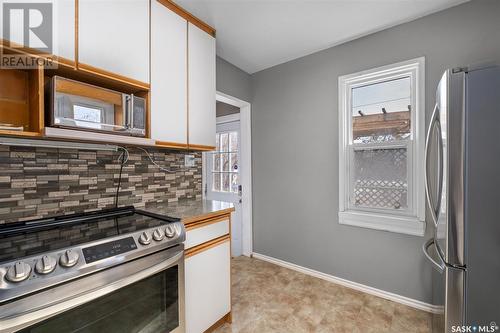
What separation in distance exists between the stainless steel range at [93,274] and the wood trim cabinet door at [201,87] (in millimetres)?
851

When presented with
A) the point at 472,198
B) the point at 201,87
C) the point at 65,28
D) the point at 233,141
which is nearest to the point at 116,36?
the point at 65,28

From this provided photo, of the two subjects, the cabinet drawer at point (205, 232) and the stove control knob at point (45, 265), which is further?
the cabinet drawer at point (205, 232)

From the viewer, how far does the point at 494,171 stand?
1.11 meters

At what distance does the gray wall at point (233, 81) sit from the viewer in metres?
2.67

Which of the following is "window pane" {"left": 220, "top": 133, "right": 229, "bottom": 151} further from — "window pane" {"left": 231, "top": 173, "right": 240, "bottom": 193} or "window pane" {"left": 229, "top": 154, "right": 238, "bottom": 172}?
"window pane" {"left": 231, "top": 173, "right": 240, "bottom": 193}

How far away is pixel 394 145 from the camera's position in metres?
2.16

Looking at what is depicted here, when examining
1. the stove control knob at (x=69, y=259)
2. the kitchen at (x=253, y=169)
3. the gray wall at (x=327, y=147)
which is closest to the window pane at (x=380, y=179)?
the kitchen at (x=253, y=169)

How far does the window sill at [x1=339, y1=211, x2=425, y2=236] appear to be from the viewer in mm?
2008

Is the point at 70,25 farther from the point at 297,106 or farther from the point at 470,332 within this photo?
the point at 470,332

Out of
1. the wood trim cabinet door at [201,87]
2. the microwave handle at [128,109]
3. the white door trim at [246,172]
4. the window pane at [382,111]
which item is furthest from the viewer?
the white door trim at [246,172]

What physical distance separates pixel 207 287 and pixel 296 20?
2.37 m

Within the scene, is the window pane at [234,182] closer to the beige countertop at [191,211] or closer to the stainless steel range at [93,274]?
the beige countertop at [191,211]

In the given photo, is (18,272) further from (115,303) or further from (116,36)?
(116,36)

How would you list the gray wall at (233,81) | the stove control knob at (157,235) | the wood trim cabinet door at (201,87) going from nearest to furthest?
the stove control knob at (157,235) → the wood trim cabinet door at (201,87) → the gray wall at (233,81)
